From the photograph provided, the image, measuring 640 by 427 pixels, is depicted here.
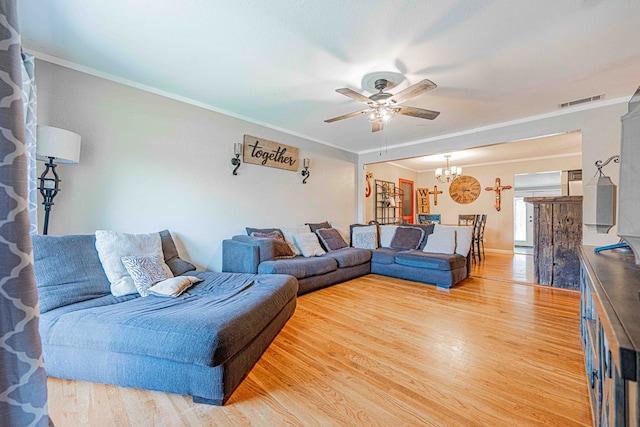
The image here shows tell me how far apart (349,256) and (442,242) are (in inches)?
59.4

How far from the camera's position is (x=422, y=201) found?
8.17m

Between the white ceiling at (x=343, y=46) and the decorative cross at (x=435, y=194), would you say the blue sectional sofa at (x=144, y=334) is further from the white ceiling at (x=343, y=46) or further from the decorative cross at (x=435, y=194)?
the decorative cross at (x=435, y=194)

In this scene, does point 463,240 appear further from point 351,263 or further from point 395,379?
point 395,379

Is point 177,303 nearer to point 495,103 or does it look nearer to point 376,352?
point 376,352

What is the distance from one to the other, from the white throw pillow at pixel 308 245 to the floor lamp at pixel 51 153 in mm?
2601

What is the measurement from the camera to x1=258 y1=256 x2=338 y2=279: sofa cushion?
10.0 ft

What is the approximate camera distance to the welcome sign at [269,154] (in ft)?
12.7

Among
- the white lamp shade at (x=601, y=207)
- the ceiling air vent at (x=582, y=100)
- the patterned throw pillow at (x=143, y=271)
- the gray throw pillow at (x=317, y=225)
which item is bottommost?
the patterned throw pillow at (x=143, y=271)

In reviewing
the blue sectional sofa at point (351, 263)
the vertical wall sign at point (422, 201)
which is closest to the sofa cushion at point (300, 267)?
the blue sectional sofa at point (351, 263)

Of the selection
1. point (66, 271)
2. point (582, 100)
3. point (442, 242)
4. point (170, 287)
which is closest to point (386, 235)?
point (442, 242)

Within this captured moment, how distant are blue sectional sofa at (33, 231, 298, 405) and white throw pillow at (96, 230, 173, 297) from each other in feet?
0.34

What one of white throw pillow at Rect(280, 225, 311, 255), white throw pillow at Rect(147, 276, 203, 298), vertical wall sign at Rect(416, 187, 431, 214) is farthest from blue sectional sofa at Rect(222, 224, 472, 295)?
vertical wall sign at Rect(416, 187, 431, 214)

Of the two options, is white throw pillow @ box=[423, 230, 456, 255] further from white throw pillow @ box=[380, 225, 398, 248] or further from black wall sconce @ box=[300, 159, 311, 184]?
black wall sconce @ box=[300, 159, 311, 184]

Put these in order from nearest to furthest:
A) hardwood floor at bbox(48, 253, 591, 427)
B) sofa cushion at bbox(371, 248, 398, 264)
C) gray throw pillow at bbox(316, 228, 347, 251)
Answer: hardwood floor at bbox(48, 253, 591, 427), sofa cushion at bbox(371, 248, 398, 264), gray throw pillow at bbox(316, 228, 347, 251)
